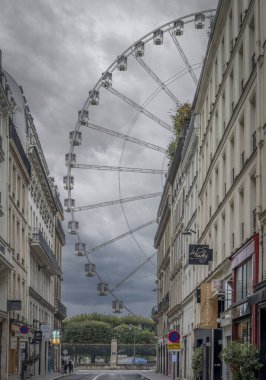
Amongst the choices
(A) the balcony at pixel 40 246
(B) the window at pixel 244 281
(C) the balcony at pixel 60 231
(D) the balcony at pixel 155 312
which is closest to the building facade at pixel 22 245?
(A) the balcony at pixel 40 246

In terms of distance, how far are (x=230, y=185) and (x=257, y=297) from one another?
10510 mm

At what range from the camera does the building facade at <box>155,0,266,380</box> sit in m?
29.1

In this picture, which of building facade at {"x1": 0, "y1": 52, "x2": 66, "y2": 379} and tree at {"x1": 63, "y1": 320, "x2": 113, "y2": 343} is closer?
building facade at {"x1": 0, "y1": 52, "x2": 66, "y2": 379}

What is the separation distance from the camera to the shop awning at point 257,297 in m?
26.1

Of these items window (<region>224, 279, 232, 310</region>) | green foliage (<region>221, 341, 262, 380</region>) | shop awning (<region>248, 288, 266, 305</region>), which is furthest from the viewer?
window (<region>224, 279, 232, 310</region>)

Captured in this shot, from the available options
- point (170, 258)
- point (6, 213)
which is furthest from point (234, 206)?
point (170, 258)

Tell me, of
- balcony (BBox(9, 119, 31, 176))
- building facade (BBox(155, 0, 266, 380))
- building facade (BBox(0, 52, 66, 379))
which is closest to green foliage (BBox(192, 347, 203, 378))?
building facade (BBox(155, 0, 266, 380))

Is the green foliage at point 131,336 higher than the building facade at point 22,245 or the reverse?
the reverse

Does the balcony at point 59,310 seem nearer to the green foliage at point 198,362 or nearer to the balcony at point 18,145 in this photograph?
the balcony at point 18,145

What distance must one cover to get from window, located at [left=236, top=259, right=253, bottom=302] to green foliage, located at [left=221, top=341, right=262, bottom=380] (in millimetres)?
2785

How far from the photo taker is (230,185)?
37125mm

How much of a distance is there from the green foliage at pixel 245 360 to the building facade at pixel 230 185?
0.43 meters

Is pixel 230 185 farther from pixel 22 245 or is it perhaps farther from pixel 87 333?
pixel 87 333

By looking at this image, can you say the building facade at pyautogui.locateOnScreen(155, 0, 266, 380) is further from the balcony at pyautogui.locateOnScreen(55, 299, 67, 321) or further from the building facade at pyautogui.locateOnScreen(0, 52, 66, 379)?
the balcony at pyautogui.locateOnScreen(55, 299, 67, 321)
